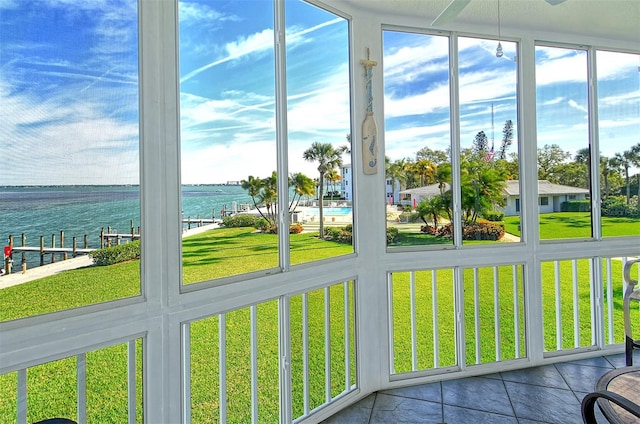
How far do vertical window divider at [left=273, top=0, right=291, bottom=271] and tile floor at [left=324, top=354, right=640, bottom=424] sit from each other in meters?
1.19

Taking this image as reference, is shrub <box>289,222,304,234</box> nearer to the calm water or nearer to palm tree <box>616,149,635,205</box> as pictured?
the calm water

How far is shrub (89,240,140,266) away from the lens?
1519 mm

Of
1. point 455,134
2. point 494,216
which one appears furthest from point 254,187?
point 494,216

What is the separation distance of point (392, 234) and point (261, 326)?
124 centimetres

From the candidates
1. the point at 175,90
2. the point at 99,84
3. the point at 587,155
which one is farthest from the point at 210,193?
the point at 587,155

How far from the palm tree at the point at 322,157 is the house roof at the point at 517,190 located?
0.66 metres

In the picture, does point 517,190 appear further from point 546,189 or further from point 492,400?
point 492,400

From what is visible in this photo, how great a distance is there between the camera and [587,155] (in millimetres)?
3213

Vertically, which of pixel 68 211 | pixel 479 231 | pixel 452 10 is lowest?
pixel 479 231

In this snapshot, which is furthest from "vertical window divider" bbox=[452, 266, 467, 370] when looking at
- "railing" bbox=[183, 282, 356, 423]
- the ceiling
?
the ceiling

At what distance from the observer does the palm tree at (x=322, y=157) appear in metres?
2.39

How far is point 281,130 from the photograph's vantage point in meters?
2.15

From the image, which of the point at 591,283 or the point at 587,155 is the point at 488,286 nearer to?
the point at 591,283

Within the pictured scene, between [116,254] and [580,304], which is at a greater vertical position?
[116,254]
